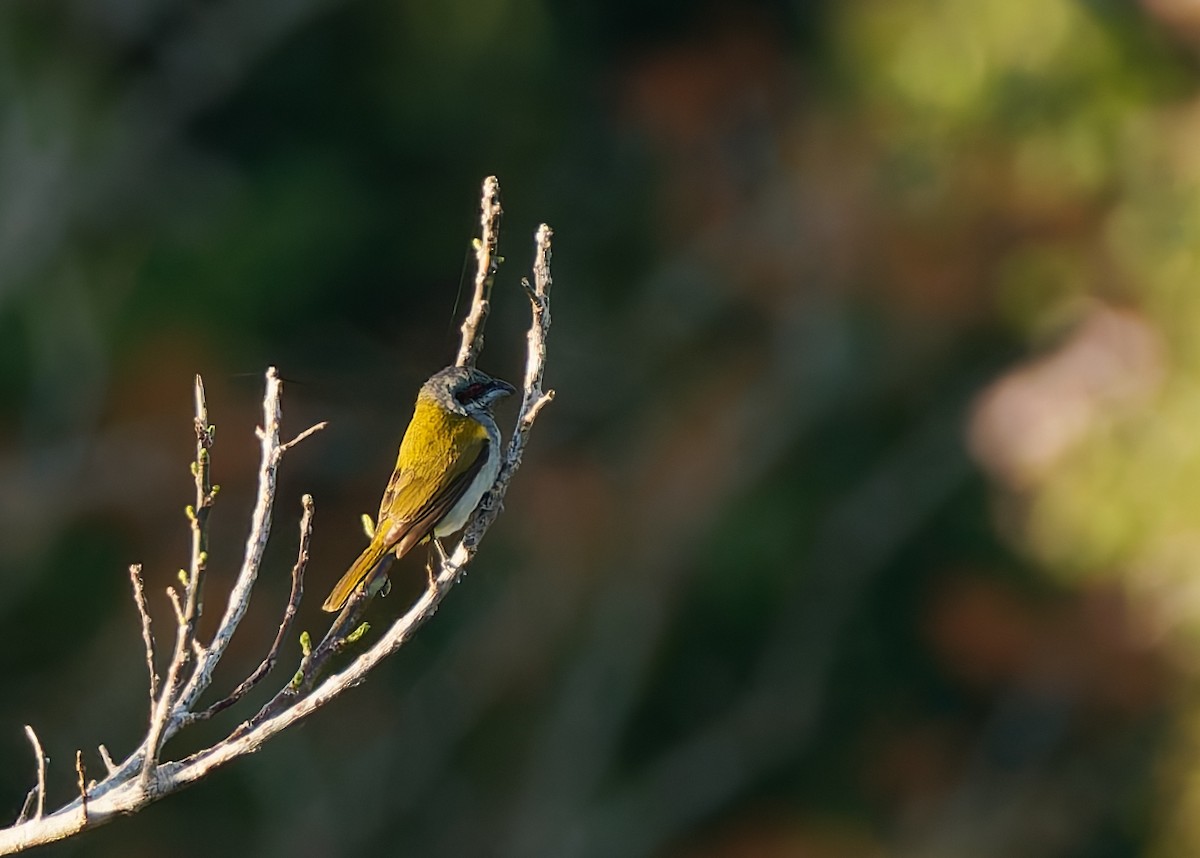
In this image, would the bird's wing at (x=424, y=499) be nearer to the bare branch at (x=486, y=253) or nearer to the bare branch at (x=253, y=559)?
the bare branch at (x=486, y=253)

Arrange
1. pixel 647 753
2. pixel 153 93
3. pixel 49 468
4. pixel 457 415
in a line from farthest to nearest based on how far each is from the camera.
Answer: pixel 647 753 < pixel 153 93 < pixel 49 468 < pixel 457 415

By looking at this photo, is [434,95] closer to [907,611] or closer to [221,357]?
[221,357]

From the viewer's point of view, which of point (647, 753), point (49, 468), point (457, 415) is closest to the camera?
point (457, 415)

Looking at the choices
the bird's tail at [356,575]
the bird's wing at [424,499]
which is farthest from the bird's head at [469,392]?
the bird's tail at [356,575]

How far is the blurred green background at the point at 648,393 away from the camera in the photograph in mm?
10781

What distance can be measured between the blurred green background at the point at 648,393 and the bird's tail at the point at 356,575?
6.17 meters

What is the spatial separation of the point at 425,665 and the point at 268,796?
4.55ft

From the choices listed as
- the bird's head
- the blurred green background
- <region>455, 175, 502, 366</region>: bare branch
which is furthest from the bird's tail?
the blurred green background

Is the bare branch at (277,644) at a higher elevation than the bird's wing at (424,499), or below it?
below

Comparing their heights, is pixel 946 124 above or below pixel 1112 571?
above

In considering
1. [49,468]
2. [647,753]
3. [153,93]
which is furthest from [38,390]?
[647,753]

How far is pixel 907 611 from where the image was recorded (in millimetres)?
13117

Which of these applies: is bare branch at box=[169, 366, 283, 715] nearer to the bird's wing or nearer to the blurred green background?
the bird's wing

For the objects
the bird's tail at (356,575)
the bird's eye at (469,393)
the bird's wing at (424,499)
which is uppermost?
the bird's eye at (469,393)
